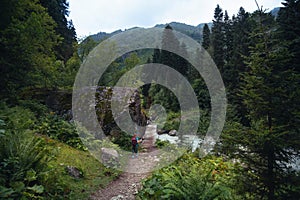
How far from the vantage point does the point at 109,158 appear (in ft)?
32.9

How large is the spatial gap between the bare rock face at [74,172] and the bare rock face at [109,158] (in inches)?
78.7

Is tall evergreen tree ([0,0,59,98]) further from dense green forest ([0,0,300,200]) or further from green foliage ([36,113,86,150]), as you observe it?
green foliage ([36,113,86,150])

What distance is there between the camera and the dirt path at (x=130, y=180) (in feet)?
23.5

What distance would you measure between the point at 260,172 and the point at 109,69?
26.6m

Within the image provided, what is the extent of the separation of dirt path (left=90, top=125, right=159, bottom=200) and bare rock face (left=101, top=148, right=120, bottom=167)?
676mm

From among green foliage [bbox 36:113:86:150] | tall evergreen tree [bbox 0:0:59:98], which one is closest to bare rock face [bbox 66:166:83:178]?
green foliage [bbox 36:113:86:150]

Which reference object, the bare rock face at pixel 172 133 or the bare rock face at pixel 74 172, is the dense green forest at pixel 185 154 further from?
the bare rock face at pixel 172 133

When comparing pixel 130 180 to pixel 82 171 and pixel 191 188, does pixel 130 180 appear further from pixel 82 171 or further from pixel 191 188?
pixel 191 188

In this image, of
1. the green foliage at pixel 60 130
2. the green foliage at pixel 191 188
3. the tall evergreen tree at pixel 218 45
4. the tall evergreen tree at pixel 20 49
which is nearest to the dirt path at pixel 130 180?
the green foliage at pixel 191 188

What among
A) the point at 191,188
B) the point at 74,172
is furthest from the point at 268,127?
the point at 74,172

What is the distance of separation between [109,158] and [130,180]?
177 cm

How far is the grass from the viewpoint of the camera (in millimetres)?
6441

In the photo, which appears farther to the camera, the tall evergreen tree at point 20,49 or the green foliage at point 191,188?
the tall evergreen tree at point 20,49

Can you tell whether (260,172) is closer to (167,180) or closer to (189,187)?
(189,187)
